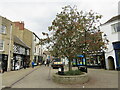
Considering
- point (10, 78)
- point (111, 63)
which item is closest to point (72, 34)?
point (10, 78)

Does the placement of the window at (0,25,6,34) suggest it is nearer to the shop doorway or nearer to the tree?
the tree

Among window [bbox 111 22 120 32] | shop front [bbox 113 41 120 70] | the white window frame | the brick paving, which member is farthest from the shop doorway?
the white window frame

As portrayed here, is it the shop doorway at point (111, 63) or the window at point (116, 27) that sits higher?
the window at point (116, 27)

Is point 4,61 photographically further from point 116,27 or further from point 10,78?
point 116,27

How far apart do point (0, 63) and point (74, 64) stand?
16623 millimetres

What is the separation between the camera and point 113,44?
54.9 ft

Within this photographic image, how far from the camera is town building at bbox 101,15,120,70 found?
1619cm

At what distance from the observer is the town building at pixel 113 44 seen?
16188 millimetres

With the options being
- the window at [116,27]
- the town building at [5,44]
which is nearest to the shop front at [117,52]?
the window at [116,27]

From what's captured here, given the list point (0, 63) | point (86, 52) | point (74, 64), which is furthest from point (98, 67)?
point (0, 63)

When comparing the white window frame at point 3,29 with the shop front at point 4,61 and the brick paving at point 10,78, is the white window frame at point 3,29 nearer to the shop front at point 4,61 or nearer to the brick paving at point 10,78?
the shop front at point 4,61

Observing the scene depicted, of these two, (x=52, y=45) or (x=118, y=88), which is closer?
(x=118, y=88)

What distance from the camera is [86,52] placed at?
10031mm

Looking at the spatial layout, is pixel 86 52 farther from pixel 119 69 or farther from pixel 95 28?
pixel 119 69
